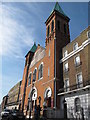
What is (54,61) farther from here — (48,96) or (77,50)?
(48,96)

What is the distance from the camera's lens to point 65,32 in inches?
1228

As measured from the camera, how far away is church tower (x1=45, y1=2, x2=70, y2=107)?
2320 cm

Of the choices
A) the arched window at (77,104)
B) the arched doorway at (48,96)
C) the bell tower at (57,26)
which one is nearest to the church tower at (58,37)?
the bell tower at (57,26)

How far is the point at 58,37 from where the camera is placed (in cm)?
2812

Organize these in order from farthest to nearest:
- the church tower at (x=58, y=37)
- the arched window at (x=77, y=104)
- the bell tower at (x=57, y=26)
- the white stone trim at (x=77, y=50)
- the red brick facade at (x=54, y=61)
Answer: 1. the bell tower at (x=57, y=26)
2. the church tower at (x=58, y=37)
3. the red brick facade at (x=54, y=61)
4. the white stone trim at (x=77, y=50)
5. the arched window at (x=77, y=104)

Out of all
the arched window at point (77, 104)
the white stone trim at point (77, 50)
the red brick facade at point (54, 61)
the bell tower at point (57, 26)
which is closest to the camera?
the arched window at point (77, 104)

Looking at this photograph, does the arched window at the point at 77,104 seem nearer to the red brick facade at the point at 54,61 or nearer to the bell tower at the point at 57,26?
the red brick facade at the point at 54,61

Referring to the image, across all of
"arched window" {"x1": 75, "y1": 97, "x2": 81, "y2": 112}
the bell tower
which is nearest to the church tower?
the bell tower

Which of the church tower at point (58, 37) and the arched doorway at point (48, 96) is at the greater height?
the church tower at point (58, 37)

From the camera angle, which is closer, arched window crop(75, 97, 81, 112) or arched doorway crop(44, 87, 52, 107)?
arched window crop(75, 97, 81, 112)

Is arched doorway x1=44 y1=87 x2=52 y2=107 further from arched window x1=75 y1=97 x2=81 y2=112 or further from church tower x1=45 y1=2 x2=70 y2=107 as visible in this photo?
arched window x1=75 y1=97 x2=81 y2=112

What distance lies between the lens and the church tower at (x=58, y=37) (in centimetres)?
2320

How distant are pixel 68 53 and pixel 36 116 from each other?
1247 centimetres

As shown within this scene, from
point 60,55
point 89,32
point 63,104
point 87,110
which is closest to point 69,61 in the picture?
point 60,55
